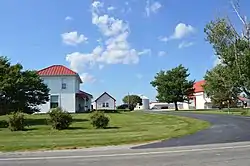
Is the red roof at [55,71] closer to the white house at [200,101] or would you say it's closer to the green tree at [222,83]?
the green tree at [222,83]

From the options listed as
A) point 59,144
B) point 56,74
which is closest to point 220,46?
point 56,74

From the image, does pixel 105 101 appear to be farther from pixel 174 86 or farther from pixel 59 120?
pixel 59 120

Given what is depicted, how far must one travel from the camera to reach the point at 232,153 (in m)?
13.4

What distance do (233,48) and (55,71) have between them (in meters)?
Answer: 29.7

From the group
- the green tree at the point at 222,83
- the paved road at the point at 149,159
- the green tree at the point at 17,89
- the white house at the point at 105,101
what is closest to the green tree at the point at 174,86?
the green tree at the point at 222,83

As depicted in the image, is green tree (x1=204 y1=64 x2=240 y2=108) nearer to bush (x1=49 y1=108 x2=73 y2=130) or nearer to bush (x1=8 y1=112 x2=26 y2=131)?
bush (x1=49 y1=108 x2=73 y2=130)

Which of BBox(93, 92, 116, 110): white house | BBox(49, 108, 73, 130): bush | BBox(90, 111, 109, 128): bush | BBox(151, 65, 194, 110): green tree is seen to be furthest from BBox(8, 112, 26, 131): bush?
BBox(93, 92, 116, 110): white house

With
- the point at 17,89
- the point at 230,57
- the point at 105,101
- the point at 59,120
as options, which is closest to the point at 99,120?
the point at 59,120

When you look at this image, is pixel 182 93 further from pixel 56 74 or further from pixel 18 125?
pixel 18 125

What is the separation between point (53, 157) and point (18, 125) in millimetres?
14637

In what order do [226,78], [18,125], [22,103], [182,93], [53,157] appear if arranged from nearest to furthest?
[53,157], [18,125], [22,103], [226,78], [182,93]

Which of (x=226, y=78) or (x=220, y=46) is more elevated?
(x=220, y=46)

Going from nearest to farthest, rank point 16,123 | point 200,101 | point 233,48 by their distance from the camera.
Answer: point 16,123 → point 233,48 → point 200,101

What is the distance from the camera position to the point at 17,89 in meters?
37.0
